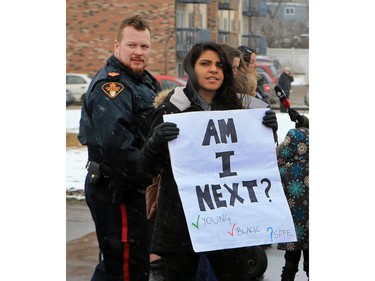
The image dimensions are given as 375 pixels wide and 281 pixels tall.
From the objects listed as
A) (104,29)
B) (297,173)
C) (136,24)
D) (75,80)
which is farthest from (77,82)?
(136,24)

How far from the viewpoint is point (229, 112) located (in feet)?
15.7

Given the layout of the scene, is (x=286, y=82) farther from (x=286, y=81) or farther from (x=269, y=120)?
(x=269, y=120)

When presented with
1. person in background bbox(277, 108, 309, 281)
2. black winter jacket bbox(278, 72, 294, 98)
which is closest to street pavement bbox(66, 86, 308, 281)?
person in background bbox(277, 108, 309, 281)

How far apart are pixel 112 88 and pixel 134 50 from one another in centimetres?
31

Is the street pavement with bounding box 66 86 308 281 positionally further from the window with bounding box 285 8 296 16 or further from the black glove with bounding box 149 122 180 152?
the window with bounding box 285 8 296 16

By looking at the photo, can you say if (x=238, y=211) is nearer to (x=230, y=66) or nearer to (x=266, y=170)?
(x=266, y=170)

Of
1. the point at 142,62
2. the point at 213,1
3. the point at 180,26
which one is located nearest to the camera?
the point at 142,62

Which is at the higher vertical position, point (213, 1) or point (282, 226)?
point (213, 1)

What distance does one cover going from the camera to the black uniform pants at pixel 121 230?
5.45 m

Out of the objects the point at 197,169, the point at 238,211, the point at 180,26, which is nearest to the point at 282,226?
the point at 238,211

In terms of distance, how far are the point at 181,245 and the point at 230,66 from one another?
38.7 inches

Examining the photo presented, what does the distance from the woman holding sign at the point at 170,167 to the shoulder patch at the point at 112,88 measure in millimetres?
468

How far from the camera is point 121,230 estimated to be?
5438mm

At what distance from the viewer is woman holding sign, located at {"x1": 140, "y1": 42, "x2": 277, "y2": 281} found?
4.72 metres
